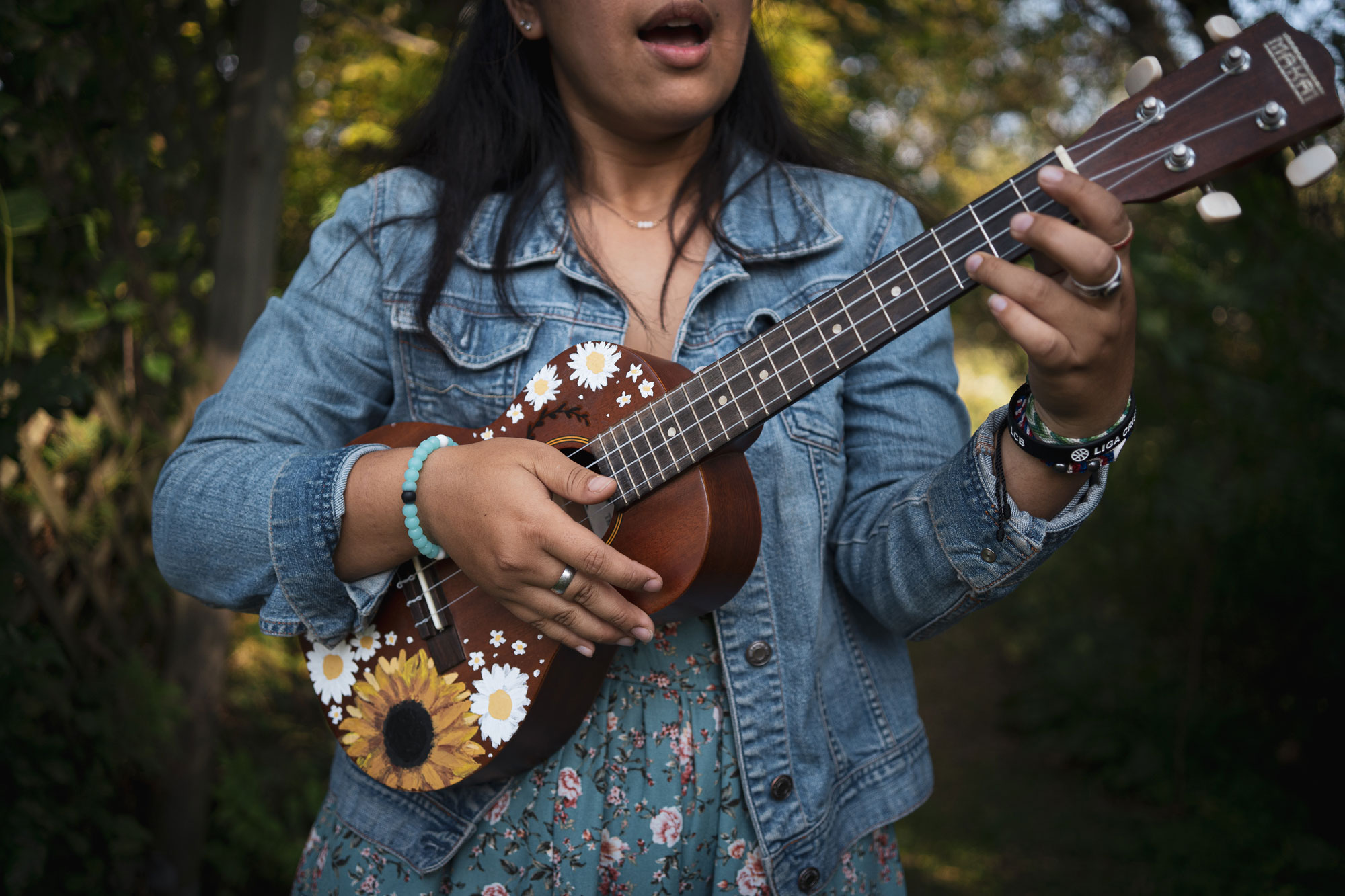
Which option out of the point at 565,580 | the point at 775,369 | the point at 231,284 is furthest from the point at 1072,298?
the point at 231,284

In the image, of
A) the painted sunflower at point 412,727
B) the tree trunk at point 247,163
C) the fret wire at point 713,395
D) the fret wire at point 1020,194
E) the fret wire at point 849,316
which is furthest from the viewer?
the tree trunk at point 247,163

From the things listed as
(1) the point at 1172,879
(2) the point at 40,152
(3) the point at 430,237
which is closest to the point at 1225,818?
(1) the point at 1172,879

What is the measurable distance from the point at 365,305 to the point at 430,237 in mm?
164

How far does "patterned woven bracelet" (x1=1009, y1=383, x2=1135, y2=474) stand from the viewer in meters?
1.09

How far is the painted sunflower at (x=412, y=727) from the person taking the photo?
1.38 meters

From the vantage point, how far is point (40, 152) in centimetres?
246

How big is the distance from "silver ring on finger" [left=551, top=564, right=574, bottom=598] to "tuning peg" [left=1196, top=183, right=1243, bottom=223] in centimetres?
86

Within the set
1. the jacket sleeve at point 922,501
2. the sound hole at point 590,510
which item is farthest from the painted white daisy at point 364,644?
the jacket sleeve at point 922,501

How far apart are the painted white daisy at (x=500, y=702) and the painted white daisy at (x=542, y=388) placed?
1.36ft

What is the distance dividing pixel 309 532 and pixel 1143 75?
1251 millimetres

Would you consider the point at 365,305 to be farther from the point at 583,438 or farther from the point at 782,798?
the point at 782,798

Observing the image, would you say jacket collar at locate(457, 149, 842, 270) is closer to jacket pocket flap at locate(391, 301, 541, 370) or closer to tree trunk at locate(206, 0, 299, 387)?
jacket pocket flap at locate(391, 301, 541, 370)

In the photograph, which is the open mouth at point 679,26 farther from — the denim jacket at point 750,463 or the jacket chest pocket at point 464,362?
the jacket chest pocket at point 464,362

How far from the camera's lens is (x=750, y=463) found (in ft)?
4.83
